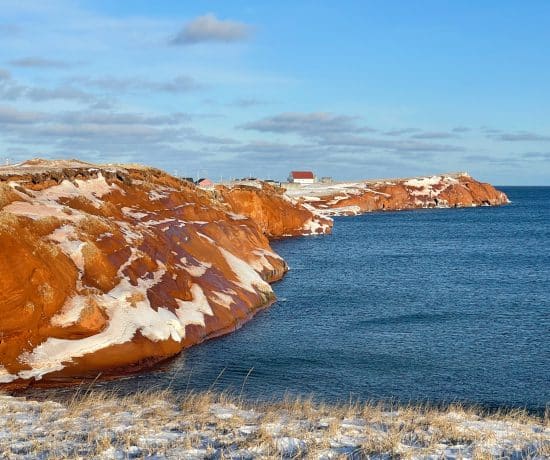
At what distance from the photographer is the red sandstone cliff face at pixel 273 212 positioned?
108 meters

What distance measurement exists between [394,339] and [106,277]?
16.0m

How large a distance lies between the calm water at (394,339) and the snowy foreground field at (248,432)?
237 inches

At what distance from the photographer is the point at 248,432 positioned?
17.6m

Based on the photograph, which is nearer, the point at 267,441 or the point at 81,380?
the point at 267,441

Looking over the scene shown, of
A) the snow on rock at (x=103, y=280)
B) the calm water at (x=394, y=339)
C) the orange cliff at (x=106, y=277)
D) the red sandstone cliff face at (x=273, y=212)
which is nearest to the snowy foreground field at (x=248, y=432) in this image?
the calm water at (x=394, y=339)

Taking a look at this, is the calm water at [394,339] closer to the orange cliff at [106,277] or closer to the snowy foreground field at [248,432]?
the orange cliff at [106,277]

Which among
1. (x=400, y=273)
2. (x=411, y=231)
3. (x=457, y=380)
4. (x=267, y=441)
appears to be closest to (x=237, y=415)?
(x=267, y=441)

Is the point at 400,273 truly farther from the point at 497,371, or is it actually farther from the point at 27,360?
the point at 27,360

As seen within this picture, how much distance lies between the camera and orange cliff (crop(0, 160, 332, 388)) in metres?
28.7

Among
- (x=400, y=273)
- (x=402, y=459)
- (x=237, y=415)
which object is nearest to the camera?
(x=402, y=459)

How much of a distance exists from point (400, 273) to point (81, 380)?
40945mm

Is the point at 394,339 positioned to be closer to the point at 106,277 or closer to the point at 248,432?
the point at 106,277

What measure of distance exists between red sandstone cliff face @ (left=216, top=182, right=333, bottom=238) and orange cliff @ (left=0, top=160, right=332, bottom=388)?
48453mm

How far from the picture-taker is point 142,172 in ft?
215
